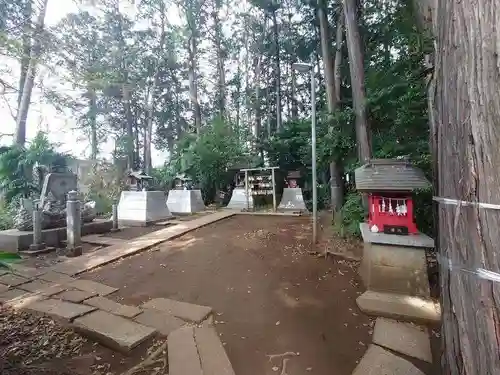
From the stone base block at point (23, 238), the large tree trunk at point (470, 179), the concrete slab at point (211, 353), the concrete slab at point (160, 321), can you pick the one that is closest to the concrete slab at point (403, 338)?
the large tree trunk at point (470, 179)

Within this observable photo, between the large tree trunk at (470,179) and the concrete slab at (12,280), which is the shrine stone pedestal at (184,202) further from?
the large tree trunk at (470,179)

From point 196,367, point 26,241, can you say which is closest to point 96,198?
point 26,241

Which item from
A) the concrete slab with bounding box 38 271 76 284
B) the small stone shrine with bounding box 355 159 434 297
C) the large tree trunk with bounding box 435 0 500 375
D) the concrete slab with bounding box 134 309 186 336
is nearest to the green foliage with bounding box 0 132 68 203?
the concrete slab with bounding box 38 271 76 284

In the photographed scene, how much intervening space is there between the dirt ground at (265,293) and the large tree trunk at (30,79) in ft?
11.6

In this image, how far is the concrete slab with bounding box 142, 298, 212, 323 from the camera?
243 centimetres

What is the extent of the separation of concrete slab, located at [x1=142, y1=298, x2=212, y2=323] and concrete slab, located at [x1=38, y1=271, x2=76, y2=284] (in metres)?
1.36

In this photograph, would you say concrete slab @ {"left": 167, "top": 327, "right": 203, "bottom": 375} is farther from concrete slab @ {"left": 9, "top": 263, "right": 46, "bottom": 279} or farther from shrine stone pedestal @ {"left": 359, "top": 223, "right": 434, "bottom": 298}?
concrete slab @ {"left": 9, "top": 263, "right": 46, "bottom": 279}

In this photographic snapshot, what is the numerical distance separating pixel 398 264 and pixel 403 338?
935mm

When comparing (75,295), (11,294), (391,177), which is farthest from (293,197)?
(11,294)

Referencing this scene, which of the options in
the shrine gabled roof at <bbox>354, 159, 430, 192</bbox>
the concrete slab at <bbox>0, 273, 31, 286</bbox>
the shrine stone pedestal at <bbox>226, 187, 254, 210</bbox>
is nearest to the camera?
the shrine gabled roof at <bbox>354, 159, 430, 192</bbox>

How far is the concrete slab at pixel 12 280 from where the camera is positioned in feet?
10.4

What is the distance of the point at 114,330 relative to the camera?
84.2 inches

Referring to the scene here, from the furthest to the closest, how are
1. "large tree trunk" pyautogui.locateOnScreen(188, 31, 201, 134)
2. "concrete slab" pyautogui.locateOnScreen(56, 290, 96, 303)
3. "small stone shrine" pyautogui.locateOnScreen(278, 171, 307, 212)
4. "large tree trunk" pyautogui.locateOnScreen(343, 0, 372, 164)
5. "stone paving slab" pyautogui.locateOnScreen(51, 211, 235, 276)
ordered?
"large tree trunk" pyautogui.locateOnScreen(188, 31, 201, 134)
"small stone shrine" pyautogui.locateOnScreen(278, 171, 307, 212)
"large tree trunk" pyautogui.locateOnScreen(343, 0, 372, 164)
"stone paving slab" pyautogui.locateOnScreen(51, 211, 235, 276)
"concrete slab" pyautogui.locateOnScreen(56, 290, 96, 303)

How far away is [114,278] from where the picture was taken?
11.4 feet
